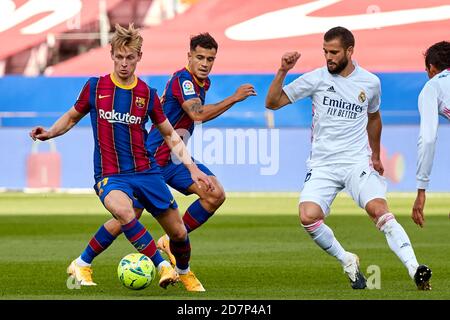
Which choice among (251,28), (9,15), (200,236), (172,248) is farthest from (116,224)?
(9,15)

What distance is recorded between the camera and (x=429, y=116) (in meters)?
8.74

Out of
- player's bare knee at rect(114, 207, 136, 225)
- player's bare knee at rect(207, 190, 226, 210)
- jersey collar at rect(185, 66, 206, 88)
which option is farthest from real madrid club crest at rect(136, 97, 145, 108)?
player's bare knee at rect(207, 190, 226, 210)

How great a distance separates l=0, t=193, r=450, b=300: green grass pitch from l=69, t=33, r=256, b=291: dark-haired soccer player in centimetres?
38

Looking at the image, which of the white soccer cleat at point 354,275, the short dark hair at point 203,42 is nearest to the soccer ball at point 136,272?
the white soccer cleat at point 354,275

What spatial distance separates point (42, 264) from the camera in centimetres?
1170

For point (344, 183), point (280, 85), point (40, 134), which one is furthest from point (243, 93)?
point (40, 134)

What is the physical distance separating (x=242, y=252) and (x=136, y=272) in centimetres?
418

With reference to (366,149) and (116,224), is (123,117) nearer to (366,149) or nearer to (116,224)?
(116,224)

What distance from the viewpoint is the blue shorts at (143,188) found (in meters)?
9.02

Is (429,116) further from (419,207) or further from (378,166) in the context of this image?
(378,166)

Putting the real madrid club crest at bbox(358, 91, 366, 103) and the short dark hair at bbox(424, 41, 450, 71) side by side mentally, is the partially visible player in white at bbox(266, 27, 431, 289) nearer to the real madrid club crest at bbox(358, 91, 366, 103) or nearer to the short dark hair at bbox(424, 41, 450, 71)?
the real madrid club crest at bbox(358, 91, 366, 103)

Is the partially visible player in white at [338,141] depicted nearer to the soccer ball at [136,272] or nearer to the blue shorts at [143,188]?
the blue shorts at [143,188]
